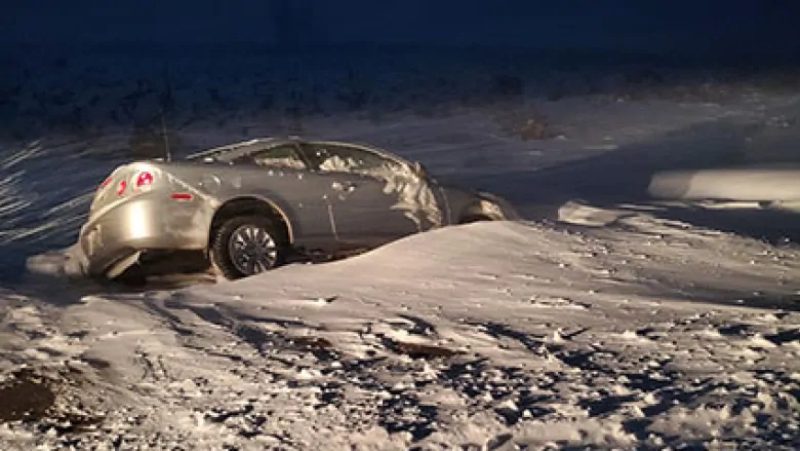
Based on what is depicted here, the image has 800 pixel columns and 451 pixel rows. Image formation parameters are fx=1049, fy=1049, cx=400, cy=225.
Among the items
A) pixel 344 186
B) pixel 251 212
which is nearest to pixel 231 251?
pixel 251 212

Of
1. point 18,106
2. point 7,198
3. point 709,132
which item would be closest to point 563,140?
point 709,132

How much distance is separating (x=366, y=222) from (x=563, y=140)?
45.8 ft

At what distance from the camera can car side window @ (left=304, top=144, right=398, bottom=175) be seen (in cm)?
977

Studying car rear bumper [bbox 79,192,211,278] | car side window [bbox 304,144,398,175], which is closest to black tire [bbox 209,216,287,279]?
car rear bumper [bbox 79,192,211,278]

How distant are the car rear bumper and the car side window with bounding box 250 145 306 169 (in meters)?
0.81

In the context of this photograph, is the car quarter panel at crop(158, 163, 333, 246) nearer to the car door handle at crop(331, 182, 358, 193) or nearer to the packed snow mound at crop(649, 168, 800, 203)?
the car door handle at crop(331, 182, 358, 193)

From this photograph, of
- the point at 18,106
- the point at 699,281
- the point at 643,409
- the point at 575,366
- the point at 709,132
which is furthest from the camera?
the point at 18,106

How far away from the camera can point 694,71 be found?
44.9m

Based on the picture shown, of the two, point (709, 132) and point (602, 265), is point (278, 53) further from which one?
point (602, 265)

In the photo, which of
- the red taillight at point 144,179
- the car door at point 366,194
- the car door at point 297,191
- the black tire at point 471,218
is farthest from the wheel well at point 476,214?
the red taillight at point 144,179

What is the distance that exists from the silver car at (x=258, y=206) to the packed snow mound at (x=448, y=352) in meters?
1.21

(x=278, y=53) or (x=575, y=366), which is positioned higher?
(x=278, y=53)

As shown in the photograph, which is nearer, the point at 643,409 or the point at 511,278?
the point at 643,409

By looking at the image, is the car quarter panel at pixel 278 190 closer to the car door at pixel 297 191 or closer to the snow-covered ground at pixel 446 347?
the car door at pixel 297 191
